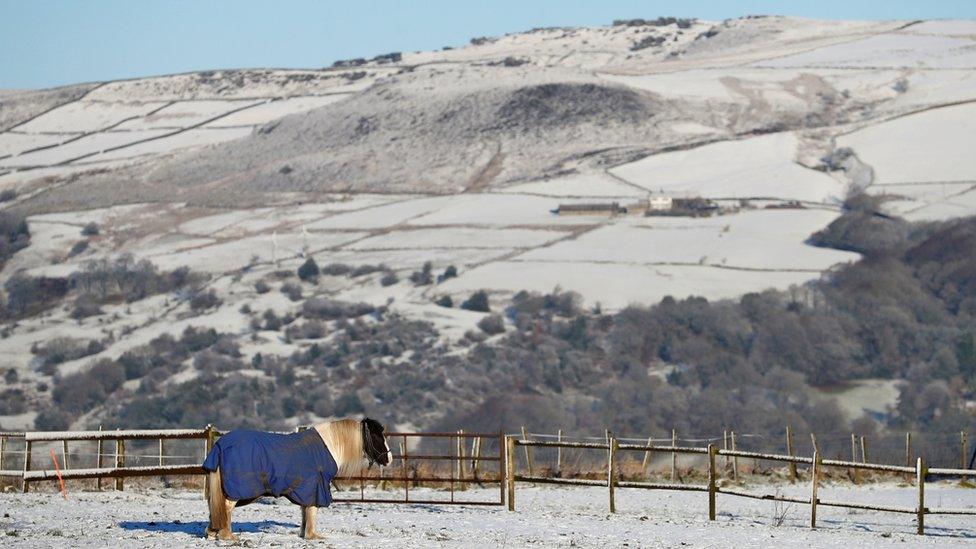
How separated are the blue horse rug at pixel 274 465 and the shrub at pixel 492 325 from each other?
7480cm

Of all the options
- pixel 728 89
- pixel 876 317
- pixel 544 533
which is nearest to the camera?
pixel 544 533

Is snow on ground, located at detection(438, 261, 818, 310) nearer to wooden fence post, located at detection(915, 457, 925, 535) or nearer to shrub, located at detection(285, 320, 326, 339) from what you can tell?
shrub, located at detection(285, 320, 326, 339)

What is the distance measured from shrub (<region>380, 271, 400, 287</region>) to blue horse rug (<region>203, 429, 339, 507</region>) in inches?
3380

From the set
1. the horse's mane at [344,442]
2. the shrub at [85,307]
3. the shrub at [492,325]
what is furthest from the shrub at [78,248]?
the horse's mane at [344,442]

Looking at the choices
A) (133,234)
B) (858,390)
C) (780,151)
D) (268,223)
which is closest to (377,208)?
(268,223)

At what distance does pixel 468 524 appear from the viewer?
789 inches

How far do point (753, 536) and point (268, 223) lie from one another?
109211 mm

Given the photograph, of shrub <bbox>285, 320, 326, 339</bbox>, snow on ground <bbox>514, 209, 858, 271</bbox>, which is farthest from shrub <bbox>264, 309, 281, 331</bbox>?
snow on ground <bbox>514, 209, 858, 271</bbox>

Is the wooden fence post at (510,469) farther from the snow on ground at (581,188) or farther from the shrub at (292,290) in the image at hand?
the snow on ground at (581,188)

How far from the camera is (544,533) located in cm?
1956

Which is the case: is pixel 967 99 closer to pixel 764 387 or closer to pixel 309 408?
pixel 764 387

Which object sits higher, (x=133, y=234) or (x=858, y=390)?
(x=133, y=234)

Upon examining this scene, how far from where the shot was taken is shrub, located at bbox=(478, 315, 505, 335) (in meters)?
91.8

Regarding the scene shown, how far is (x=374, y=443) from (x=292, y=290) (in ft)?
294
